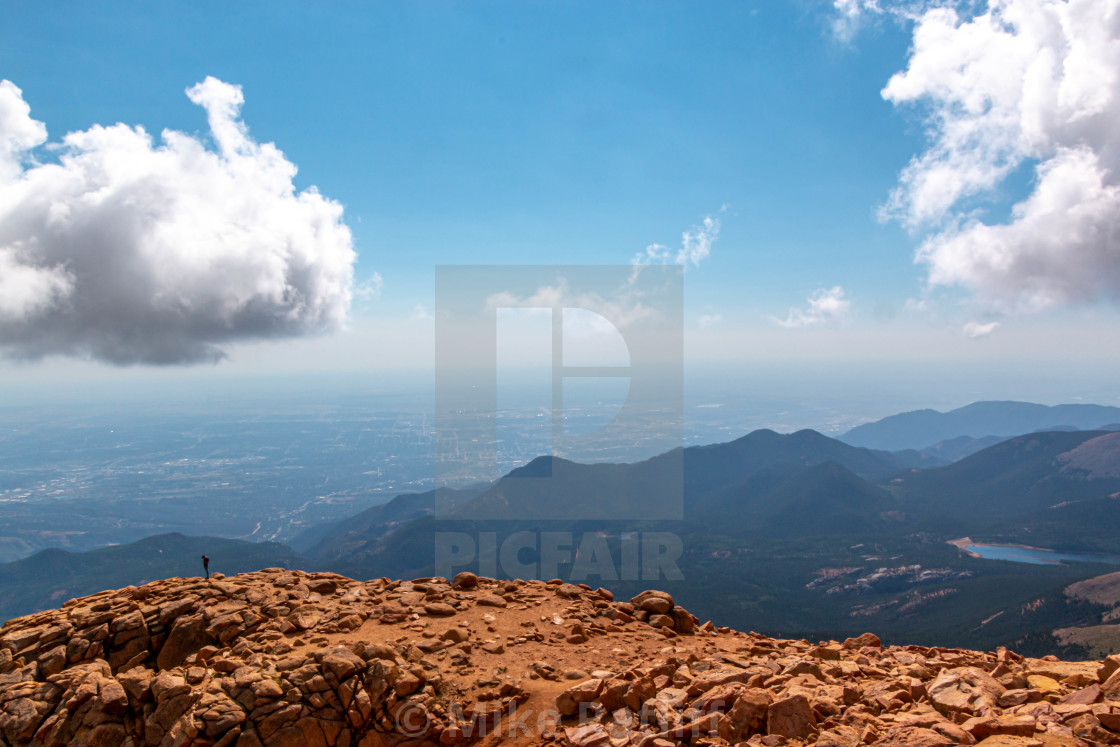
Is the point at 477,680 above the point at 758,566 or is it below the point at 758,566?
above

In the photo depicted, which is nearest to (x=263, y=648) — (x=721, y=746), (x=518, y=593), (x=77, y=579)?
(x=518, y=593)

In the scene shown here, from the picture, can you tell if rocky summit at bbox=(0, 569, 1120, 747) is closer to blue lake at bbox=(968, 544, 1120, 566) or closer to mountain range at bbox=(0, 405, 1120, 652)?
mountain range at bbox=(0, 405, 1120, 652)

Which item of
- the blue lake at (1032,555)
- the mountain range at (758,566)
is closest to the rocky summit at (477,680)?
the mountain range at (758,566)

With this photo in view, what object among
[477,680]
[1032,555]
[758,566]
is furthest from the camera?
[1032,555]

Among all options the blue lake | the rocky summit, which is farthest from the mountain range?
the rocky summit

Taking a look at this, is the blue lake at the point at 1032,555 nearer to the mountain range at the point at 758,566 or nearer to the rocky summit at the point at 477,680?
the mountain range at the point at 758,566

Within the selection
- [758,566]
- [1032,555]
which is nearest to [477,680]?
[758,566]

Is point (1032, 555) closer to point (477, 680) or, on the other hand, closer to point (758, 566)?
point (758, 566)
